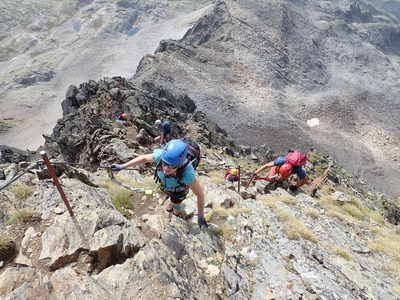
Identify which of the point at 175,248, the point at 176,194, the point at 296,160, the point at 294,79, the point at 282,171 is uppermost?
the point at 176,194

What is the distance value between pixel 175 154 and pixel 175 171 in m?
0.62

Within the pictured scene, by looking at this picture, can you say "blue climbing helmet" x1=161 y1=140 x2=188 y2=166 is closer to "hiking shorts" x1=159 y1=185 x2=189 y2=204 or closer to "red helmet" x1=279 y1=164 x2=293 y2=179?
"hiking shorts" x1=159 y1=185 x2=189 y2=204

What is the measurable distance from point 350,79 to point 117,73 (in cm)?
8813

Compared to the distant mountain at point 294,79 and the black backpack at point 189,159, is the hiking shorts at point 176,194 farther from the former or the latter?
the distant mountain at point 294,79

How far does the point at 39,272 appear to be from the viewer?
4.85m

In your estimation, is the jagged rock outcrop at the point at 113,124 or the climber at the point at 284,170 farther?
the jagged rock outcrop at the point at 113,124

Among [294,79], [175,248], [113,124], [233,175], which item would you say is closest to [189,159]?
[175,248]

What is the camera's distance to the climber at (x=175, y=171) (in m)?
5.45

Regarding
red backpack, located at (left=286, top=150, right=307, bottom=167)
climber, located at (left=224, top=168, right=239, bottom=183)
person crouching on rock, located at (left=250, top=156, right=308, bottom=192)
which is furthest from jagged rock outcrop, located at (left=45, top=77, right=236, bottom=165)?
red backpack, located at (left=286, top=150, right=307, bottom=167)

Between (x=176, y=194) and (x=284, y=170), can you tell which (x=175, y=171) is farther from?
(x=284, y=170)

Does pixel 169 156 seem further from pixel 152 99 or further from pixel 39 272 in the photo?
pixel 152 99

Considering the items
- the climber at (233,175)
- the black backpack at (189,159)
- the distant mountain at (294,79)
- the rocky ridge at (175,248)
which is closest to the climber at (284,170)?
the climber at (233,175)

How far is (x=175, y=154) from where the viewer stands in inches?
213

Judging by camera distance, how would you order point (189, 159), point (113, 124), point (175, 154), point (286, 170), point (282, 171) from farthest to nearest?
1. point (113, 124)
2. point (282, 171)
3. point (286, 170)
4. point (189, 159)
5. point (175, 154)
